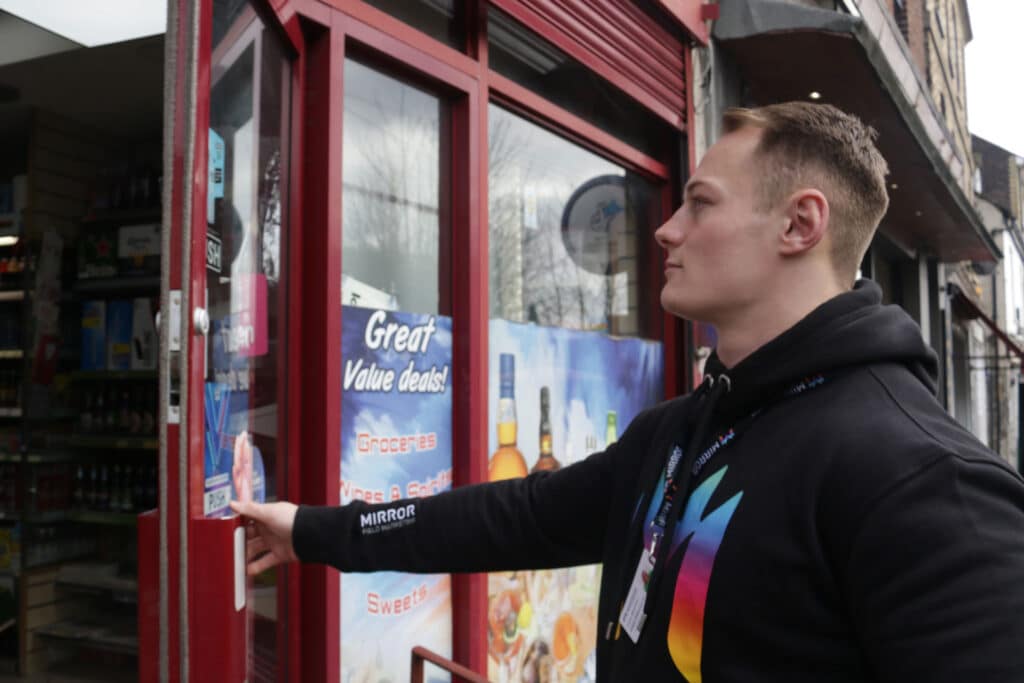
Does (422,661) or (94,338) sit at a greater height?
(94,338)

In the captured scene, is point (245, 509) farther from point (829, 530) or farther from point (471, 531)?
point (829, 530)

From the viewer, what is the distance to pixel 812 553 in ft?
3.57

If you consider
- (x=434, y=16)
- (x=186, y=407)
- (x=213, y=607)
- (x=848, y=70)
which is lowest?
(x=213, y=607)

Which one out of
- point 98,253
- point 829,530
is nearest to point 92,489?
point 98,253

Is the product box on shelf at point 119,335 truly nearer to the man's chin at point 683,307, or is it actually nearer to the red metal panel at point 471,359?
the red metal panel at point 471,359

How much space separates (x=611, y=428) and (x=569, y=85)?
5.57ft

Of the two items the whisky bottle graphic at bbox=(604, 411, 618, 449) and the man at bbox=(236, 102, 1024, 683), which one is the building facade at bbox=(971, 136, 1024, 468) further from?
the man at bbox=(236, 102, 1024, 683)

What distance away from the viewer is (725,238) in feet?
4.68

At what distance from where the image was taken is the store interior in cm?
414

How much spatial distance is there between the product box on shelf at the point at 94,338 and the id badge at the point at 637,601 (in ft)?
12.0

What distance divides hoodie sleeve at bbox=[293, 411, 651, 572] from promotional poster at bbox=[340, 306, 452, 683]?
86 cm

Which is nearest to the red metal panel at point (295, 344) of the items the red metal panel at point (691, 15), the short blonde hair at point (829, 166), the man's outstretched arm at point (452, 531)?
the man's outstretched arm at point (452, 531)

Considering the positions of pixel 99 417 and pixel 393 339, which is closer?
pixel 393 339

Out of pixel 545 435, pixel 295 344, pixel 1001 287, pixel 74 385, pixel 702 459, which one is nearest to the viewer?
pixel 702 459
